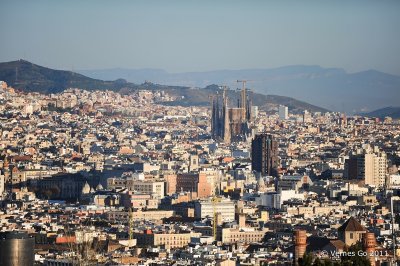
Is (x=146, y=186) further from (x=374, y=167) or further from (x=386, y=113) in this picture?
(x=386, y=113)

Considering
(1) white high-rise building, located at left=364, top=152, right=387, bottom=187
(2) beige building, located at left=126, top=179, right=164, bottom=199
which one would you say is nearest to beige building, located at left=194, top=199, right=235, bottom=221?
(2) beige building, located at left=126, top=179, right=164, bottom=199

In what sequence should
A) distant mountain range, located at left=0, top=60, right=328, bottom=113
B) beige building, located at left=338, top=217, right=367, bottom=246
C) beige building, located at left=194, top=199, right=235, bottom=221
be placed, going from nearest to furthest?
beige building, located at left=338, top=217, right=367, bottom=246, beige building, located at left=194, top=199, right=235, bottom=221, distant mountain range, located at left=0, top=60, right=328, bottom=113

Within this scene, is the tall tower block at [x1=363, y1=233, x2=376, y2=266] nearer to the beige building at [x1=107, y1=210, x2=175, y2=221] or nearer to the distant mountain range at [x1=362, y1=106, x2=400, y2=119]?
the beige building at [x1=107, y1=210, x2=175, y2=221]

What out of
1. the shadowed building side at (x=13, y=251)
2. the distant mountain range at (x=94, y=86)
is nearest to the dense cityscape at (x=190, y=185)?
the shadowed building side at (x=13, y=251)

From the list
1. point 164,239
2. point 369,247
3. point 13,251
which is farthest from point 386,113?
point 13,251

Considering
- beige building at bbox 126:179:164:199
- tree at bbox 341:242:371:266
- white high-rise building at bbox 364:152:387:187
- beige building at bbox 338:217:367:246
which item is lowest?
tree at bbox 341:242:371:266

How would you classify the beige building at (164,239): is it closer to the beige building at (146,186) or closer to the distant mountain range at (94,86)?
the beige building at (146,186)

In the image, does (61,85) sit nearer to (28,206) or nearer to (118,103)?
(118,103)
